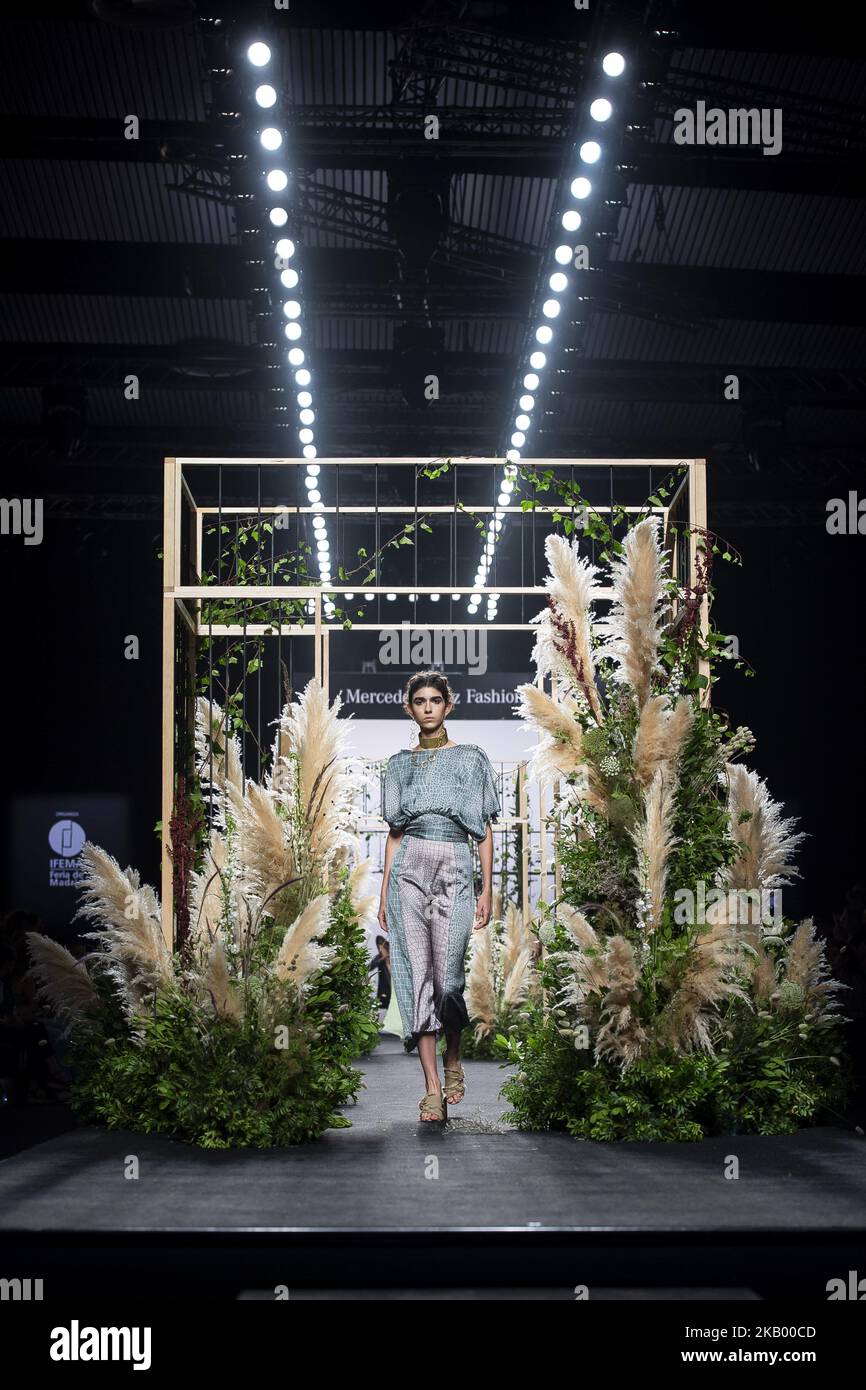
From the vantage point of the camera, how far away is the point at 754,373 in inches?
396

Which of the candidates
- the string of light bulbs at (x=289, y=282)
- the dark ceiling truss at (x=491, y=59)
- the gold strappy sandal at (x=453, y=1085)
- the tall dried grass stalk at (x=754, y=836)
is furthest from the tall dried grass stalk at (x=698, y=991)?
the dark ceiling truss at (x=491, y=59)

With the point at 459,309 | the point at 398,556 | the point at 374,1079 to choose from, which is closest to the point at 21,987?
the point at 374,1079

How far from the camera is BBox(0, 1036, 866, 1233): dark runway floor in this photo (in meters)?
2.59

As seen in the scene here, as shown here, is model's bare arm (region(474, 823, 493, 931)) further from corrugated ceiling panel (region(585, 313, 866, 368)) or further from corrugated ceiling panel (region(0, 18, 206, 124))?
corrugated ceiling panel (region(585, 313, 866, 368))

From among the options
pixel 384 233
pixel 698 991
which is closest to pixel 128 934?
pixel 698 991

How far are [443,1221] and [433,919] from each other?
5.75ft

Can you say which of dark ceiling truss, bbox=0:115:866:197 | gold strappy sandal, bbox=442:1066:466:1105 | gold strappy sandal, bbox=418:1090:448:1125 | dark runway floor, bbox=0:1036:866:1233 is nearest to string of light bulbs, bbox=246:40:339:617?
dark ceiling truss, bbox=0:115:866:197

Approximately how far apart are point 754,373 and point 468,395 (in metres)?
1.98

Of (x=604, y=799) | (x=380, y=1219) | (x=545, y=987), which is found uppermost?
(x=604, y=799)

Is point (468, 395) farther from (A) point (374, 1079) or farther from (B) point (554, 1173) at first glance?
(B) point (554, 1173)

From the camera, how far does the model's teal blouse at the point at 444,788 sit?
4359 mm

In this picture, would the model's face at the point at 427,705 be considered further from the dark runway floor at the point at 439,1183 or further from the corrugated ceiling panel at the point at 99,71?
the corrugated ceiling panel at the point at 99,71

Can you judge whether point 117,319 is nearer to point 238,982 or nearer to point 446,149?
point 446,149

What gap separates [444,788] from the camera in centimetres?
437
